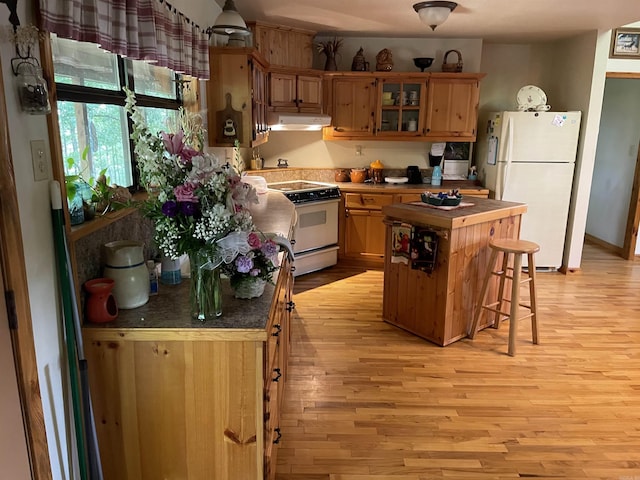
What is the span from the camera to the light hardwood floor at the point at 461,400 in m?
2.22

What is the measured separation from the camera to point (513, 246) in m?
3.21

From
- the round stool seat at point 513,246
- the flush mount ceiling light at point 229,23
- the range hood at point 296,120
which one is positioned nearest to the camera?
the flush mount ceiling light at point 229,23

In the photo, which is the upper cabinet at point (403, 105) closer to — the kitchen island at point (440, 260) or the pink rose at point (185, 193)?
the kitchen island at point (440, 260)

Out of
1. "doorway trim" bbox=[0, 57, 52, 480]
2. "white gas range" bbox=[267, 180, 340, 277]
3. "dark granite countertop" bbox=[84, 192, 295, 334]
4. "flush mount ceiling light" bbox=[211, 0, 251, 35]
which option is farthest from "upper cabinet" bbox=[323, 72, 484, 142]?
"doorway trim" bbox=[0, 57, 52, 480]

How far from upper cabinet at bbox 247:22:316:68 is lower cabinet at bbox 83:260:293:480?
11.4 feet

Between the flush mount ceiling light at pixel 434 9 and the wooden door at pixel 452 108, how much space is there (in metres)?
1.48

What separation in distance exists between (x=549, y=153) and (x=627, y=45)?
1.37 metres

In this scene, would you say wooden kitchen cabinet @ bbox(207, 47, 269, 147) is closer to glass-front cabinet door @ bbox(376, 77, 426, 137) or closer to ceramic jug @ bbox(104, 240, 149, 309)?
ceramic jug @ bbox(104, 240, 149, 309)

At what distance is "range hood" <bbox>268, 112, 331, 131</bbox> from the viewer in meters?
4.39

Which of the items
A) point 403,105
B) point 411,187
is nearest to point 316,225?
point 411,187

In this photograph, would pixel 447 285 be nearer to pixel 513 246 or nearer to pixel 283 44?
pixel 513 246

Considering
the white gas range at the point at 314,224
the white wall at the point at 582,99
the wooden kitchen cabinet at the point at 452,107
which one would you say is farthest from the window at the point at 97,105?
the white wall at the point at 582,99

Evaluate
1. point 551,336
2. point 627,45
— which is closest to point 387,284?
point 551,336

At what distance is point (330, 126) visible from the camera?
5223 millimetres
